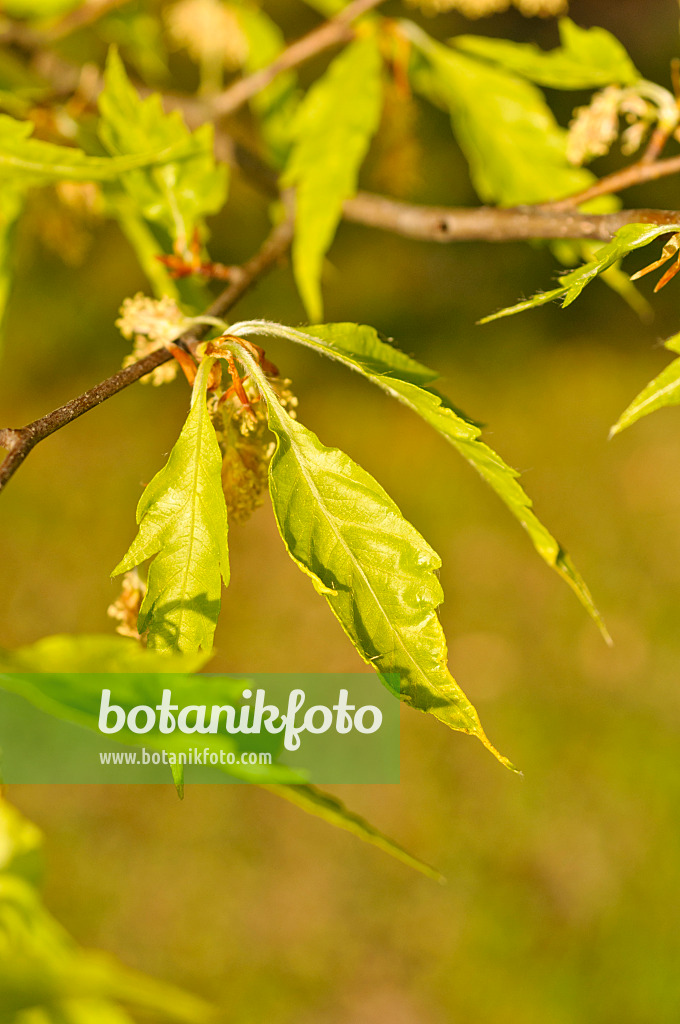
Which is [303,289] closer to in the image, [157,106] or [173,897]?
[157,106]

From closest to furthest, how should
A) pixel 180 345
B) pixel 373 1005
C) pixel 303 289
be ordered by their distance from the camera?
pixel 180 345 → pixel 303 289 → pixel 373 1005

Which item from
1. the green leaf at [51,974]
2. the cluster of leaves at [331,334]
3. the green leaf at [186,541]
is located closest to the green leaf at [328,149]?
the cluster of leaves at [331,334]

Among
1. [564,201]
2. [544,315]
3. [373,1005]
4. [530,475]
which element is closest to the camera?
[564,201]

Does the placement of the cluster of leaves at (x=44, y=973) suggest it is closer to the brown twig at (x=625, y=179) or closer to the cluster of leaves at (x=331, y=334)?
the cluster of leaves at (x=331, y=334)

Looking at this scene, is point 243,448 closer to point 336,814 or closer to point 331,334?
point 331,334

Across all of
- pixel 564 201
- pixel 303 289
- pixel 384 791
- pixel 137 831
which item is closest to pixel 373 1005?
pixel 384 791

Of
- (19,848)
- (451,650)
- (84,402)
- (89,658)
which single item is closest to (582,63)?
(84,402)
